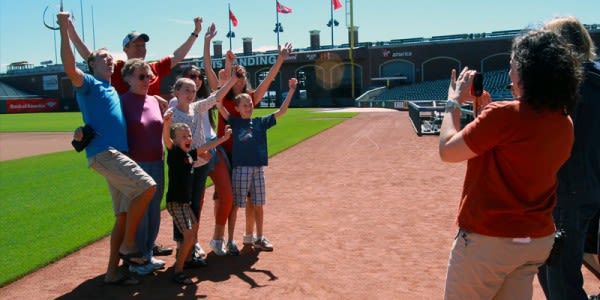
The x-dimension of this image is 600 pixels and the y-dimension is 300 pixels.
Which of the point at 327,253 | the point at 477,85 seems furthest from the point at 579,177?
the point at 327,253

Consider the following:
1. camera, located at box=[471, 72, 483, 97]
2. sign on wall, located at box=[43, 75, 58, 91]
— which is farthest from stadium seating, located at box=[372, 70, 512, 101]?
sign on wall, located at box=[43, 75, 58, 91]

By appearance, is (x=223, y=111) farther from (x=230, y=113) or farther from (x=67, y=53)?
(x=67, y=53)

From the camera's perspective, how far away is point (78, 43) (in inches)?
197

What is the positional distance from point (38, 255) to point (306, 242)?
3.03m

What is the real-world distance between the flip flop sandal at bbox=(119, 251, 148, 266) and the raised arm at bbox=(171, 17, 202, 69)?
209 centimetres

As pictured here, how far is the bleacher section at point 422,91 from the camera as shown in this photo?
50600 millimetres

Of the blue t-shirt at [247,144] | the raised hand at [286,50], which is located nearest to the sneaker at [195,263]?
the blue t-shirt at [247,144]

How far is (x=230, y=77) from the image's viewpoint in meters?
5.81

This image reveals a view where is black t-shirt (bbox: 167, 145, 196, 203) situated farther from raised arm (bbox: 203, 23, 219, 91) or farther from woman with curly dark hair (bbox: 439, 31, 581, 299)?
woman with curly dark hair (bbox: 439, 31, 581, 299)

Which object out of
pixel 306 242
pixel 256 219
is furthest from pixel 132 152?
pixel 306 242

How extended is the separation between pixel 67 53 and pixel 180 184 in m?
1.49

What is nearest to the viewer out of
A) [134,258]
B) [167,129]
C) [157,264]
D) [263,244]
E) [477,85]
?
[477,85]

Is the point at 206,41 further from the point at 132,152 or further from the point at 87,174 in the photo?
the point at 87,174

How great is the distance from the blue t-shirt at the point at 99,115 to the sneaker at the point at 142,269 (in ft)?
4.08
